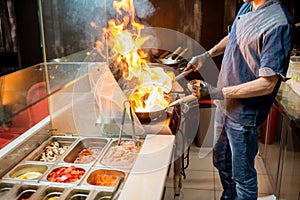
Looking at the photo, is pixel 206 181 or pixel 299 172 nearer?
pixel 299 172

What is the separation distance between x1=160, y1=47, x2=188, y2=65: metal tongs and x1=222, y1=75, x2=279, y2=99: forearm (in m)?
1.73

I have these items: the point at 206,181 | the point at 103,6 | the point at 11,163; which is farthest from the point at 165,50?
the point at 11,163

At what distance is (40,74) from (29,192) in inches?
30.9

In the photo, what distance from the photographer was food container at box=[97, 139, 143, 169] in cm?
172

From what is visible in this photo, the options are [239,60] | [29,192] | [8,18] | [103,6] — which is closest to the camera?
[29,192]

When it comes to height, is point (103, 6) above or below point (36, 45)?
above

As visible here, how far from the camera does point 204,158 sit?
149 inches

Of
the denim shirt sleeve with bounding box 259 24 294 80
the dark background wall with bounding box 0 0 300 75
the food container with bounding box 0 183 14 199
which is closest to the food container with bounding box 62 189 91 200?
the food container with bounding box 0 183 14 199

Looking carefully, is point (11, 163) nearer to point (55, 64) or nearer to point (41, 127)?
point (41, 127)

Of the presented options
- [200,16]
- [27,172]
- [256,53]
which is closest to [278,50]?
[256,53]

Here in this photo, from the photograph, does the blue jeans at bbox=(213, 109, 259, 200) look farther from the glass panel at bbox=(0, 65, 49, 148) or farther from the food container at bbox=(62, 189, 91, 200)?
the glass panel at bbox=(0, 65, 49, 148)

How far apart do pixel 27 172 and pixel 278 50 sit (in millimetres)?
1614

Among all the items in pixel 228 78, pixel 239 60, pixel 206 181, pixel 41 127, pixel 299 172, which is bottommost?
pixel 206 181

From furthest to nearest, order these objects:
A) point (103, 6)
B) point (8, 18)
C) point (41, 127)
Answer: point (103, 6) < point (8, 18) < point (41, 127)
